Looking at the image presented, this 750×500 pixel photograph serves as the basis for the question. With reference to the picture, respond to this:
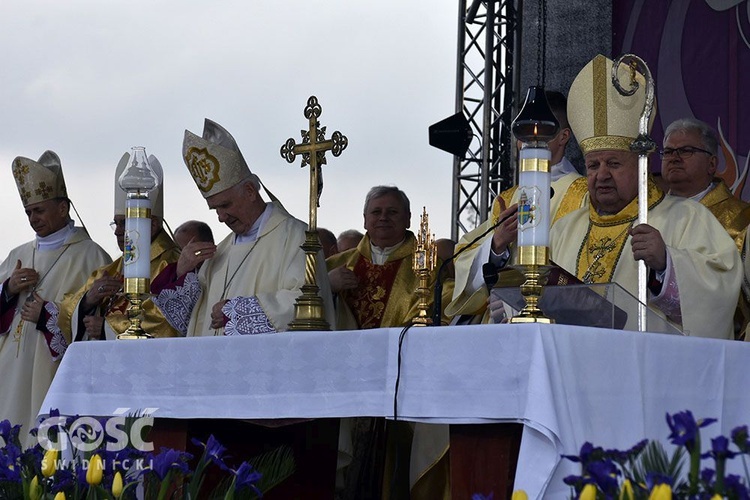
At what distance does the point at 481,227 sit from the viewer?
19.0ft

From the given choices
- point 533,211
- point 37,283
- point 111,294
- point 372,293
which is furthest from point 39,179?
point 533,211

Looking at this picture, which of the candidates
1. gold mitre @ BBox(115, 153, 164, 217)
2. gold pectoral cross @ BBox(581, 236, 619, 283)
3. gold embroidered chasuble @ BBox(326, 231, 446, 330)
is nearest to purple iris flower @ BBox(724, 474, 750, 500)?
gold pectoral cross @ BBox(581, 236, 619, 283)

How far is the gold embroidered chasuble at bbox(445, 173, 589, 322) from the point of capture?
527 cm

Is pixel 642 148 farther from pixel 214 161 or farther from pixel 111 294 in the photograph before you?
→ pixel 111 294

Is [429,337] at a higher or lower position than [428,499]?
higher

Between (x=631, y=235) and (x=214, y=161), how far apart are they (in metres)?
2.34

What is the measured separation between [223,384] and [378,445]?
77.7 inches

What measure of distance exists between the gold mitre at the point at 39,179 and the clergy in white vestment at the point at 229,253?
4.98ft

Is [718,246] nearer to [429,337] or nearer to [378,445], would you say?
[429,337]

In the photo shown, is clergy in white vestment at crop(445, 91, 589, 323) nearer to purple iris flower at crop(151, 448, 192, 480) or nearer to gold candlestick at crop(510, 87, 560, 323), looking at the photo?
gold candlestick at crop(510, 87, 560, 323)

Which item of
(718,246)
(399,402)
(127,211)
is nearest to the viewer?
(399,402)

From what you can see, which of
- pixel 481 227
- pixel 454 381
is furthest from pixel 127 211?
pixel 454 381

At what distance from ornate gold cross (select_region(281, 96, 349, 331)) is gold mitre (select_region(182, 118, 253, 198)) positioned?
0.60 m

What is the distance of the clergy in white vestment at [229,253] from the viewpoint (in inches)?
243
